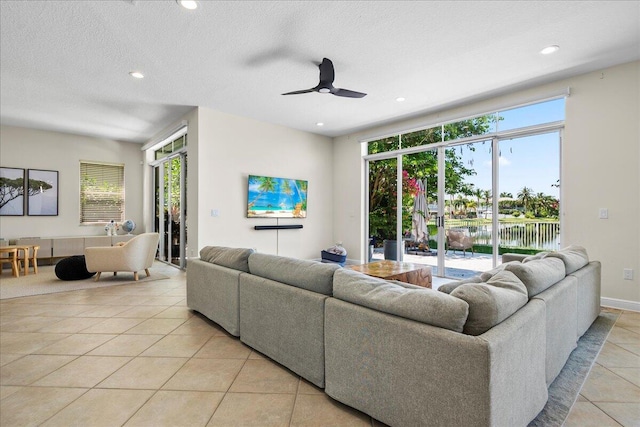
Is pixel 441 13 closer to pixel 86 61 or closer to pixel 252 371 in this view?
pixel 252 371

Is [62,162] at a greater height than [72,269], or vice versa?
[62,162]

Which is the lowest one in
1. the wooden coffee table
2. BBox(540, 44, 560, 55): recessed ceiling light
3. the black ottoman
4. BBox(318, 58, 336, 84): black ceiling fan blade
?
the black ottoman

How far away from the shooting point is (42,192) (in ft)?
22.0

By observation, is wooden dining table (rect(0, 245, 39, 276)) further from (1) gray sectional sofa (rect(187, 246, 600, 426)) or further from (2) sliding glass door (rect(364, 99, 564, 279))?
(2) sliding glass door (rect(364, 99, 564, 279))

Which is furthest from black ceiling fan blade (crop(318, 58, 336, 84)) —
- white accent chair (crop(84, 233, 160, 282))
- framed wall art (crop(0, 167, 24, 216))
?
framed wall art (crop(0, 167, 24, 216))

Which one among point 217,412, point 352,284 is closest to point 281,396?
point 217,412

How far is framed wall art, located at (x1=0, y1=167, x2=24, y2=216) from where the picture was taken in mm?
6332

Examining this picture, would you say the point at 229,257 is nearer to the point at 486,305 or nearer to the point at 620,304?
the point at 486,305

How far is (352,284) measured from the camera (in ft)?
5.69

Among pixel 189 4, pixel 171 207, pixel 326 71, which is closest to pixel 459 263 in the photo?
pixel 326 71

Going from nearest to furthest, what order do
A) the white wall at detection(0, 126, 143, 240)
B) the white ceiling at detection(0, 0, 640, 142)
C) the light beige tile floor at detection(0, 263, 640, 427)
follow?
the light beige tile floor at detection(0, 263, 640, 427) → the white ceiling at detection(0, 0, 640, 142) → the white wall at detection(0, 126, 143, 240)

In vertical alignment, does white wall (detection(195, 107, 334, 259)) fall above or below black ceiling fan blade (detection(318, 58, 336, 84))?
below

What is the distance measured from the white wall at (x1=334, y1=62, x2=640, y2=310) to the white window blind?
28.2 feet

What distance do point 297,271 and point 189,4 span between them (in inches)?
94.2
